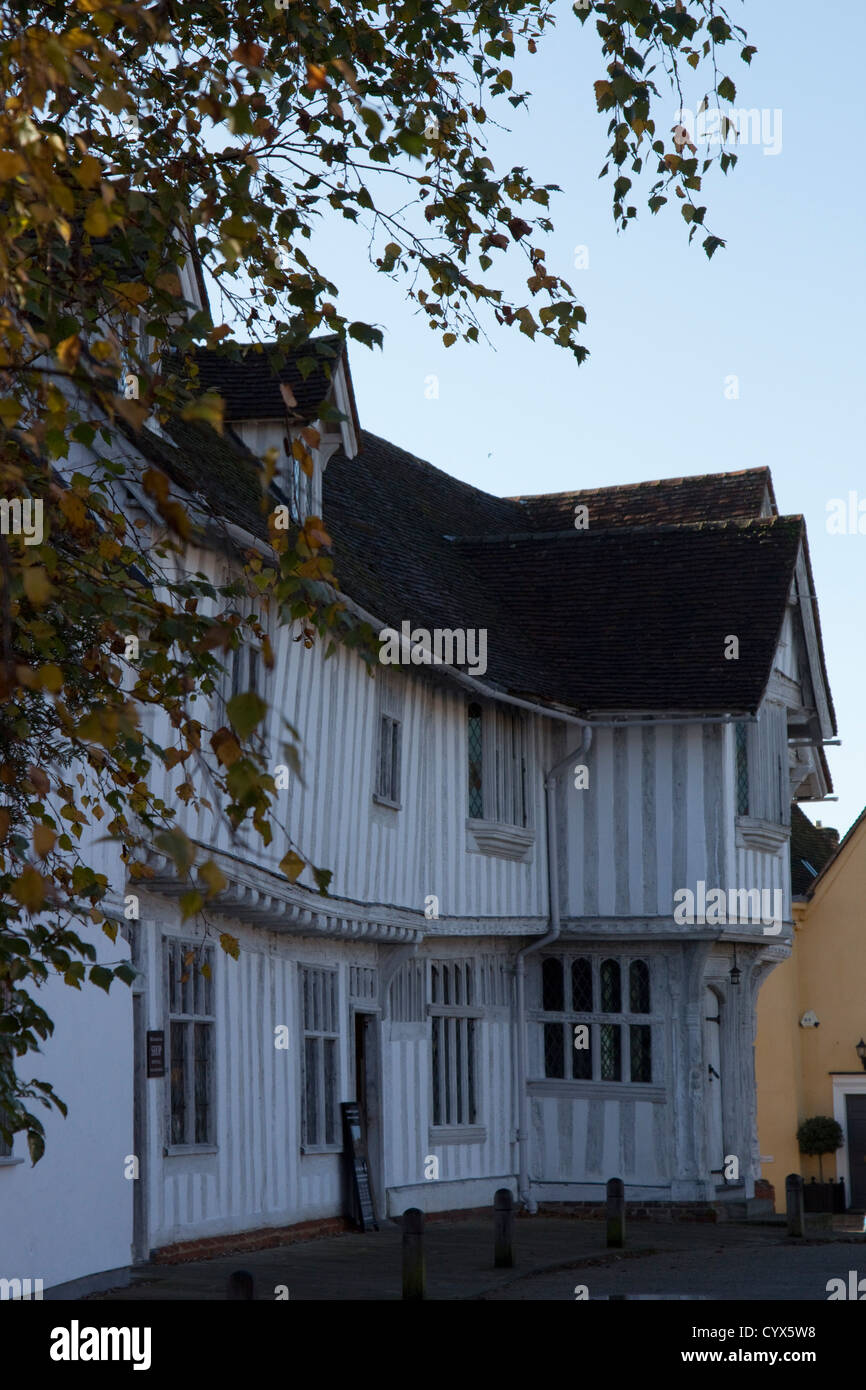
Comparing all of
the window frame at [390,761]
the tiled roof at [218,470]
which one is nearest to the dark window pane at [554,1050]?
the window frame at [390,761]

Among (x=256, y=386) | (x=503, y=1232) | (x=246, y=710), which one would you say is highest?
(x=256, y=386)

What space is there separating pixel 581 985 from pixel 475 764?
3163 mm

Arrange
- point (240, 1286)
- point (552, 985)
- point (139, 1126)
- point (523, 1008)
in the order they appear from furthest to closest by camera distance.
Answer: point (552, 985)
point (523, 1008)
point (139, 1126)
point (240, 1286)

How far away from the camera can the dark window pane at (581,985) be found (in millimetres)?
20609

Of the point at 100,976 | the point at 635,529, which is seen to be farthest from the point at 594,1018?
the point at 100,976

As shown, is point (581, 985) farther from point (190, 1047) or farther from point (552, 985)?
point (190, 1047)

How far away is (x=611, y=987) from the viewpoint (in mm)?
20500

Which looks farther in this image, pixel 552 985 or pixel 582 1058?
pixel 552 985

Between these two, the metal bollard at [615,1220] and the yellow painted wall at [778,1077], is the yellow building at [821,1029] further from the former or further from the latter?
the metal bollard at [615,1220]

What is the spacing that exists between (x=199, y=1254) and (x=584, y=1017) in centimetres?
785

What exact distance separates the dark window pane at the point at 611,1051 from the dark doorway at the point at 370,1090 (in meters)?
3.68

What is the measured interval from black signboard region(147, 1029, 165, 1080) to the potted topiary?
1606 centimetres

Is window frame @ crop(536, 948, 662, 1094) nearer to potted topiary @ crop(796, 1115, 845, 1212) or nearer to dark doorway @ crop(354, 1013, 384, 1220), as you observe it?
dark doorway @ crop(354, 1013, 384, 1220)

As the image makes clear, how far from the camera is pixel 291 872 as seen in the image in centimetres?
459
